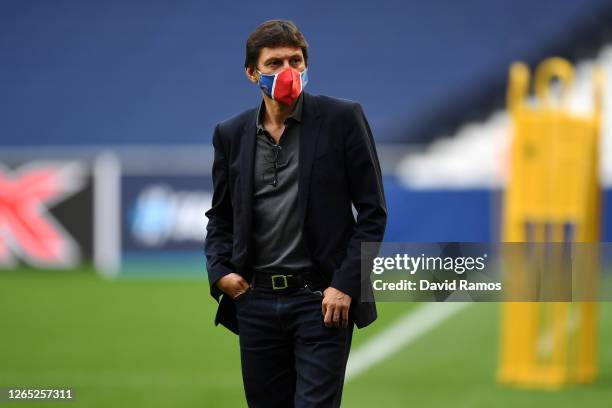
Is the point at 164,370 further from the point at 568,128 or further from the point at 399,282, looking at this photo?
the point at 399,282

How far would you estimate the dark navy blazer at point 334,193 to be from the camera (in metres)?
3.72

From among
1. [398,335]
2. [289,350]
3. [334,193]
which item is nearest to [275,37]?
[334,193]

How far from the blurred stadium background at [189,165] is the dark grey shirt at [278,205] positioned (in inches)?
128

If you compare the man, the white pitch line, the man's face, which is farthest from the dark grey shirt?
the white pitch line

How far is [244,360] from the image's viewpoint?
3.90m

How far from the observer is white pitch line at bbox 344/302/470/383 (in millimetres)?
8556

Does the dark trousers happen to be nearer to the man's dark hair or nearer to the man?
the man

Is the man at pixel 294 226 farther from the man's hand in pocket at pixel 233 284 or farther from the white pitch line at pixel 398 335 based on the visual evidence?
the white pitch line at pixel 398 335

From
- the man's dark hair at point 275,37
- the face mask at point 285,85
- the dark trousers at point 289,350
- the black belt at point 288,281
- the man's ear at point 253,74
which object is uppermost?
the man's dark hair at point 275,37

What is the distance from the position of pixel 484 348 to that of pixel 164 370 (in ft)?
8.07

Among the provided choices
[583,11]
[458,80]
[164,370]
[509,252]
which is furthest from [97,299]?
[583,11]

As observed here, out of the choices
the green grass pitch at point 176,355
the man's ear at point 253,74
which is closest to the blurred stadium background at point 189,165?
the green grass pitch at point 176,355

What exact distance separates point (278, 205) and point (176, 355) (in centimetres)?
538

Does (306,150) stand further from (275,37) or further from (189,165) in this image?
(189,165)
